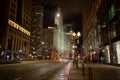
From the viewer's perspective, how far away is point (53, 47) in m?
191

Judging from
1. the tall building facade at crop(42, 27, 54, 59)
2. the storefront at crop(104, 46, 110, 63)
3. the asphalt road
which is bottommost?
the asphalt road

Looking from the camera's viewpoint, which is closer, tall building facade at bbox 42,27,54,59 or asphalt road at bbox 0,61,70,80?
asphalt road at bbox 0,61,70,80

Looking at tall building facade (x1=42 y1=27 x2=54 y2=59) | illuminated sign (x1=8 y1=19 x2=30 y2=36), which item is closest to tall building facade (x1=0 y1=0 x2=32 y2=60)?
illuminated sign (x1=8 y1=19 x2=30 y2=36)

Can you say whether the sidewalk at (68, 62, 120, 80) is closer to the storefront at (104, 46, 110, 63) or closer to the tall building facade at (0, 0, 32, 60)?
the storefront at (104, 46, 110, 63)

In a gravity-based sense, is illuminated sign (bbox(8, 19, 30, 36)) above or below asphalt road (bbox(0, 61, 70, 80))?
above

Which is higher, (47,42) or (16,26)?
(16,26)

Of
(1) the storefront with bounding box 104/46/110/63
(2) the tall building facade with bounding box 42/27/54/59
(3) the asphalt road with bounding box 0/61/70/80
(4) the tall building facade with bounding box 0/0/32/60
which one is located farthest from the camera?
(2) the tall building facade with bounding box 42/27/54/59

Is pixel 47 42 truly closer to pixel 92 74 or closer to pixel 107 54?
pixel 107 54

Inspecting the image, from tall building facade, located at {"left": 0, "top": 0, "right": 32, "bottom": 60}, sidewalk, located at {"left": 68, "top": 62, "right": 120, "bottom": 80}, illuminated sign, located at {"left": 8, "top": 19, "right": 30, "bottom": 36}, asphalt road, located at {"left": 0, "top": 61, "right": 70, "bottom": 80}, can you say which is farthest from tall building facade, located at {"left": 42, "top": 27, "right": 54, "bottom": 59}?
sidewalk, located at {"left": 68, "top": 62, "right": 120, "bottom": 80}

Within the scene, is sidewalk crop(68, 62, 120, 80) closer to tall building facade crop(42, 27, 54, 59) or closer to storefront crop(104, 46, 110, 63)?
storefront crop(104, 46, 110, 63)

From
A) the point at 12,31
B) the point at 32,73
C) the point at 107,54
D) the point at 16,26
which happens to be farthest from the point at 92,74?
the point at 16,26

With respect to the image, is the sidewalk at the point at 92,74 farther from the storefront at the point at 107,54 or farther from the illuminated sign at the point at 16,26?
the illuminated sign at the point at 16,26

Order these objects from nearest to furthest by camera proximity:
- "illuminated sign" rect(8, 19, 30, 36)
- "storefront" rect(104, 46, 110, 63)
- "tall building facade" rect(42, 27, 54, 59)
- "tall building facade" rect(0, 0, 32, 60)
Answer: "storefront" rect(104, 46, 110, 63) < "tall building facade" rect(0, 0, 32, 60) < "illuminated sign" rect(8, 19, 30, 36) < "tall building facade" rect(42, 27, 54, 59)

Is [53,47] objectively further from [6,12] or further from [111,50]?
[111,50]
